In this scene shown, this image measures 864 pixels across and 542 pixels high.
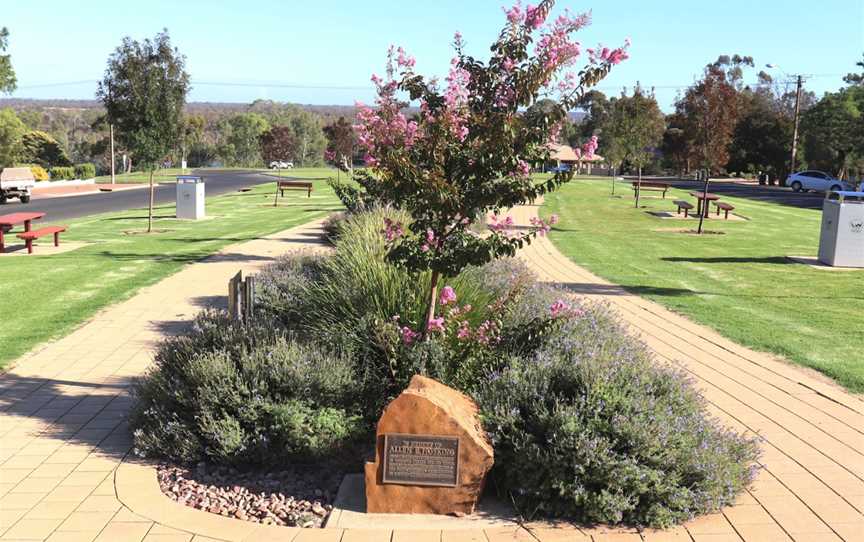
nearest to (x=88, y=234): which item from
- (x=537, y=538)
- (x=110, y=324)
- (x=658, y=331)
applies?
(x=110, y=324)

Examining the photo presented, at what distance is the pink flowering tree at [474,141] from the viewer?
5.65m

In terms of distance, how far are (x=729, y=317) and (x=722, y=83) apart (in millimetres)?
16109

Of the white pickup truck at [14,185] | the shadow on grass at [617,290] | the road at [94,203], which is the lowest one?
the road at [94,203]

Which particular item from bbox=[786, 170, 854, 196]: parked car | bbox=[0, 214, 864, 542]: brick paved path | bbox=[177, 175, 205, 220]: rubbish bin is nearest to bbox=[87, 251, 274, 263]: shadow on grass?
bbox=[0, 214, 864, 542]: brick paved path

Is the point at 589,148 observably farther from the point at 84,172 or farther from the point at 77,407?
the point at 84,172

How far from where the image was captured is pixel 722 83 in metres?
24.7

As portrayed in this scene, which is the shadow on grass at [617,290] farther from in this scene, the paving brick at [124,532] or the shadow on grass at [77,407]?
the paving brick at [124,532]

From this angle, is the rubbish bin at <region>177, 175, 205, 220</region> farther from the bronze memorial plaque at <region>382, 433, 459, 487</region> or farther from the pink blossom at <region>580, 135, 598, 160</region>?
the bronze memorial plaque at <region>382, 433, 459, 487</region>

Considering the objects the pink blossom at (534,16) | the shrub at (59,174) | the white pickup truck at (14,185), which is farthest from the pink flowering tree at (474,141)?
the shrub at (59,174)

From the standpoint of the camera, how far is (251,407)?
547 cm

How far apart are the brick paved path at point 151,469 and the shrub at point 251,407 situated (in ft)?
1.12

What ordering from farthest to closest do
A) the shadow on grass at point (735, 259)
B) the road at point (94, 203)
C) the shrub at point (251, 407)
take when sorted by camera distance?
the road at point (94, 203) < the shadow on grass at point (735, 259) < the shrub at point (251, 407)

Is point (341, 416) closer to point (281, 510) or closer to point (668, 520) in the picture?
point (281, 510)

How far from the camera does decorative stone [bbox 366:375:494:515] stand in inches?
191
